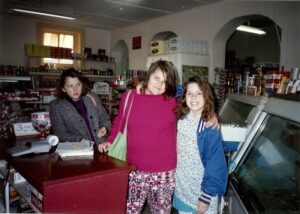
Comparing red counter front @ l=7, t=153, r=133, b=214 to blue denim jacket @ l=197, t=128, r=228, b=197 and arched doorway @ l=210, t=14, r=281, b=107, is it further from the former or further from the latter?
arched doorway @ l=210, t=14, r=281, b=107

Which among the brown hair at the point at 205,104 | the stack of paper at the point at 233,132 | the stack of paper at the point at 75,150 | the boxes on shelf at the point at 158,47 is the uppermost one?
the boxes on shelf at the point at 158,47

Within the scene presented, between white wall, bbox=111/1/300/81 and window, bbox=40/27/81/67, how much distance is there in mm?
1366

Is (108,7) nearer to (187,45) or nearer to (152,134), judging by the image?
(187,45)

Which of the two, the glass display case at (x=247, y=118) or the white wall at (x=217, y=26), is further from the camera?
the white wall at (x=217, y=26)

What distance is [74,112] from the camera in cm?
235

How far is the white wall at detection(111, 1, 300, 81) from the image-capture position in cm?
425

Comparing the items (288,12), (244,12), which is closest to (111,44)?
(244,12)

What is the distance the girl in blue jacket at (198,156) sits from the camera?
150 cm

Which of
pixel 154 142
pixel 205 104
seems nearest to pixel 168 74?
pixel 205 104

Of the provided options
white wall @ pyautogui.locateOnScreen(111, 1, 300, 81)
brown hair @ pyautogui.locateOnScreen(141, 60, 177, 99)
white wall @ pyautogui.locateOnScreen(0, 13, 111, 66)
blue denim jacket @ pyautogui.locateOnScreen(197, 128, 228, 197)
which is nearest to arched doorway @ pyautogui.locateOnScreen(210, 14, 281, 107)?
white wall @ pyautogui.locateOnScreen(111, 1, 300, 81)

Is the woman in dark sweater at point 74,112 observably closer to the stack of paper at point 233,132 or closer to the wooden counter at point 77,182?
the wooden counter at point 77,182

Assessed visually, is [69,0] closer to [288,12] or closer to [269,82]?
[288,12]

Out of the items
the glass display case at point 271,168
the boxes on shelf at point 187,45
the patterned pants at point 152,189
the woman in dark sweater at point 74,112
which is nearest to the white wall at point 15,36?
the boxes on shelf at point 187,45

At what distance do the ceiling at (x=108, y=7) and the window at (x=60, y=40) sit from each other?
1.91 feet
